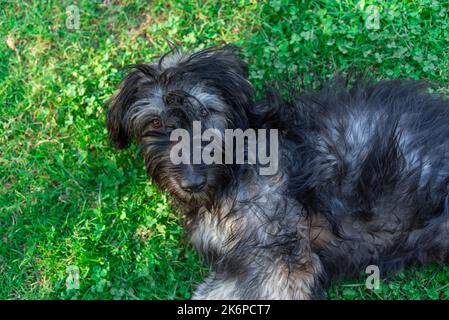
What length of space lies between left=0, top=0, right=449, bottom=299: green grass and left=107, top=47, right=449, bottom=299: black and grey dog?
733 millimetres

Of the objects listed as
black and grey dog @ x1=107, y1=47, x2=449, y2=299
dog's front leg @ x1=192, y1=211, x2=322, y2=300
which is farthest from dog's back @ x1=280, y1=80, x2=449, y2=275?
dog's front leg @ x1=192, y1=211, x2=322, y2=300

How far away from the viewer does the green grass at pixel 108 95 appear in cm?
505

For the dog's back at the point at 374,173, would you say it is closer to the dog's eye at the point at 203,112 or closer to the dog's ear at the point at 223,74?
the dog's ear at the point at 223,74

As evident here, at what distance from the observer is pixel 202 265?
5023 mm

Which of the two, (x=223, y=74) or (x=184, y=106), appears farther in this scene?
(x=223, y=74)

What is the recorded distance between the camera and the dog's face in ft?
13.1

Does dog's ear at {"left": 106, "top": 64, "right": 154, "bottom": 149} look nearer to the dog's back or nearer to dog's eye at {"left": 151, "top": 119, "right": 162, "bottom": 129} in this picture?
dog's eye at {"left": 151, "top": 119, "right": 162, "bottom": 129}

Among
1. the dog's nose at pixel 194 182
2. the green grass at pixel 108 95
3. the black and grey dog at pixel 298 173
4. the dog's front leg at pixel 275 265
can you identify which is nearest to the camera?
the dog's nose at pixel 194 182

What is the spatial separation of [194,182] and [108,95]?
187 cm

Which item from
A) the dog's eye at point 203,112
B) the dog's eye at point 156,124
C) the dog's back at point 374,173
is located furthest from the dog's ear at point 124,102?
the dog's back at point 374,173

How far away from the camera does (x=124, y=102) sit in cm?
426

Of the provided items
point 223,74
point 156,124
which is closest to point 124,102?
point 156,124

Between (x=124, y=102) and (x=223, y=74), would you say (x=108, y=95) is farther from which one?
(x=223, y=74)

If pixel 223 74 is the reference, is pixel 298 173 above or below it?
below
